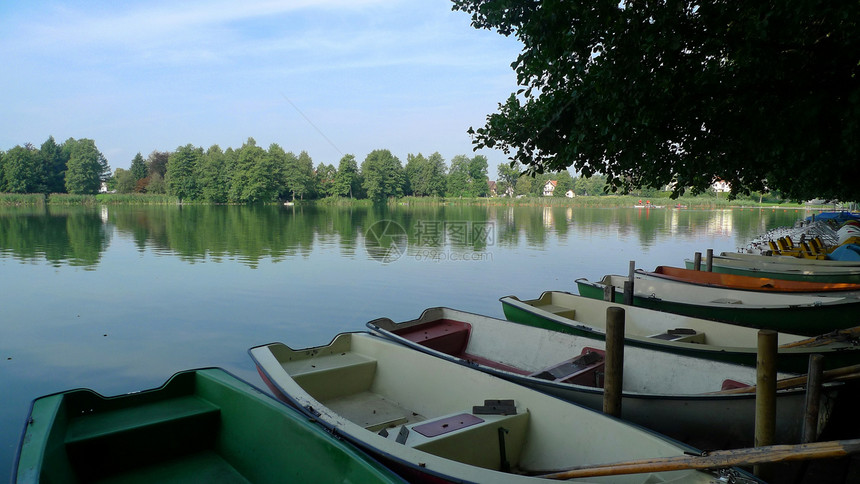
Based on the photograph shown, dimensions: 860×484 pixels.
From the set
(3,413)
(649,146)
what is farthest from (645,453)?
(3,413)

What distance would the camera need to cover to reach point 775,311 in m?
9.03

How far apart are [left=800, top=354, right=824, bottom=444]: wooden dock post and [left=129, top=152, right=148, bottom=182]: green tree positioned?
121644 millimetres

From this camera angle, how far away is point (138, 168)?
10906cm

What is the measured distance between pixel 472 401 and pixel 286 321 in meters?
8.61

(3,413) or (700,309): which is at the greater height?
(700,309)

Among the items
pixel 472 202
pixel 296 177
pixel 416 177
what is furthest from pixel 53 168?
pixel 472 202

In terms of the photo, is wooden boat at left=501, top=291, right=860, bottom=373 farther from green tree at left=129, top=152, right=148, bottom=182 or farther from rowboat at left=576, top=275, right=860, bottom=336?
green tree at left=129, top=152, right=148, bottom=182

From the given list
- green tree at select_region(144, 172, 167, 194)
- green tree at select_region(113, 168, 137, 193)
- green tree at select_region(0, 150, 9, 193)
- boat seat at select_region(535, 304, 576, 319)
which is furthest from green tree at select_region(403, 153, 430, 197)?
boat seat at select_region(535, 304, 576, 319)

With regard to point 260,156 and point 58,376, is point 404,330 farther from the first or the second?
point 260,156

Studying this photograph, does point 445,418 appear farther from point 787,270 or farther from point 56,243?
point 56,243

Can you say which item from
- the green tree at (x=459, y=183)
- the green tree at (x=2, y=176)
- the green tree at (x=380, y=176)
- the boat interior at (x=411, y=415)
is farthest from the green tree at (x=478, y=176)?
the boat interior at (x=411, y=415)

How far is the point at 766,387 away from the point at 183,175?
10513cm

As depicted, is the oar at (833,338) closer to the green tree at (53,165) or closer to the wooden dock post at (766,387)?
the wooden dock post at (766,387)

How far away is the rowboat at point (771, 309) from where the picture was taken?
8852 mm
